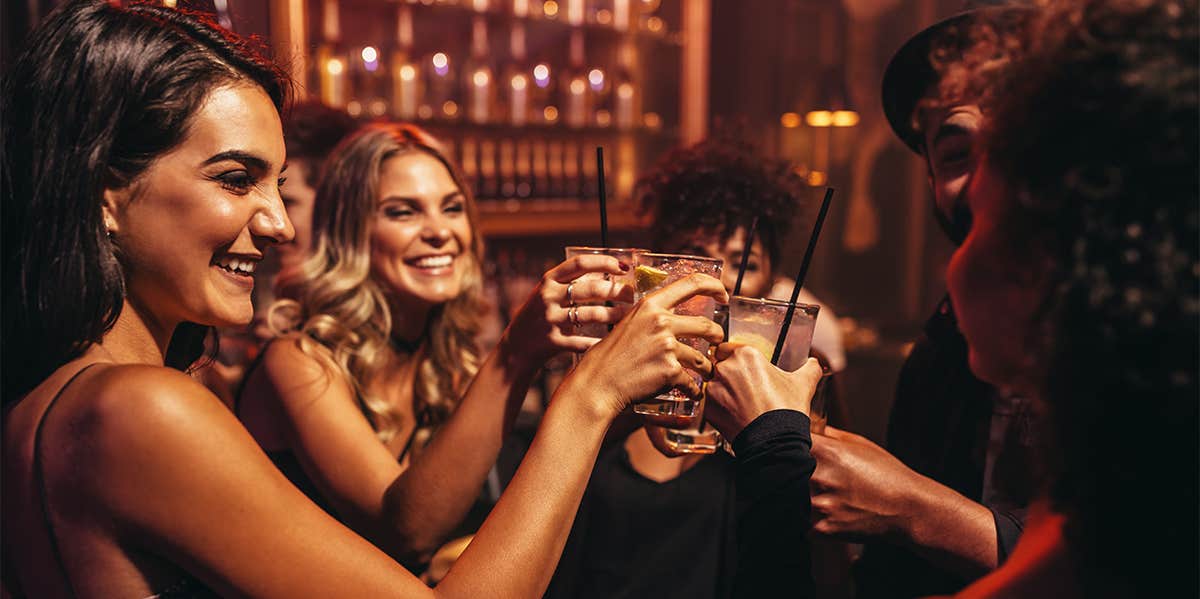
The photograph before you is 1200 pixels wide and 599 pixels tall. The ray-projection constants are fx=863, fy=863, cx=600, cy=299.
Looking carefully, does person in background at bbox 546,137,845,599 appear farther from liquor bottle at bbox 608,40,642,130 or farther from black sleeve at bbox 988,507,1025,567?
liquor bottle at bbox 608,40,642,130

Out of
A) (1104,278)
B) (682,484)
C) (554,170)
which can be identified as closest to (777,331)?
(1104,278)

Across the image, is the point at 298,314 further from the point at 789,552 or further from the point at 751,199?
the point at 789,552

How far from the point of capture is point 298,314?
2.40 meters

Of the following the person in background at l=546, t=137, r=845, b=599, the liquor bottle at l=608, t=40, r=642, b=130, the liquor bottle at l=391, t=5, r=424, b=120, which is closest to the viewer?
the person in background at l=546, t=137, r=845, b=599

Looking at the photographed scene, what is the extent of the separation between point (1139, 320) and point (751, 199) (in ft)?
5.00

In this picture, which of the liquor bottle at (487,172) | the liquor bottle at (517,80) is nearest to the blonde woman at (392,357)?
the liquor bottle at (487,172)

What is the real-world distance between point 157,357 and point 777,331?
3.15 feet

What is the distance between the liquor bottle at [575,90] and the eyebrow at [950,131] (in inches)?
126

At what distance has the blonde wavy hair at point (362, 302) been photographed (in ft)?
7.35

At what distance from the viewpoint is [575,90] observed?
4.69m

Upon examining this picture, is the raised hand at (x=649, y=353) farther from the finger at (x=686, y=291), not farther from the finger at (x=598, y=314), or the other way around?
the finger at (x=598, y=314)

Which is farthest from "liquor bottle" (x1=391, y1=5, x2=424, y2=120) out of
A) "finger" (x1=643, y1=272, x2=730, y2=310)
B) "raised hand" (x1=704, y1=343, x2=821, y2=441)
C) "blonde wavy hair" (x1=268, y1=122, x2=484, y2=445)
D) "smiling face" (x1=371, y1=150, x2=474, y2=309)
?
"raised hand" (x1=704, y1=343, x2=821, y2=441)

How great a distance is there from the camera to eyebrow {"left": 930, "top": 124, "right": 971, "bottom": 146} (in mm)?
1567

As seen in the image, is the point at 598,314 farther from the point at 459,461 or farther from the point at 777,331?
the point at 459,461
